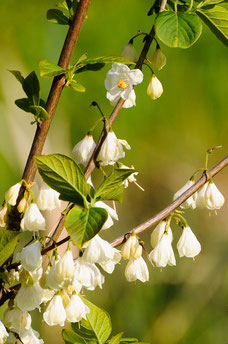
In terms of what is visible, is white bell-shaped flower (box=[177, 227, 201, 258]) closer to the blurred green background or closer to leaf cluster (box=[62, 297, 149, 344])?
leaf cluster (box=[62, 297, 149, 344])

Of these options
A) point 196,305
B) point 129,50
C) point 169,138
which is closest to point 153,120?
point 169,138

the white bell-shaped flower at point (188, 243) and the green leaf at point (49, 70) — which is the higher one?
the green leaf at point (49, 70)

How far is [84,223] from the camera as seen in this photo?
36cm

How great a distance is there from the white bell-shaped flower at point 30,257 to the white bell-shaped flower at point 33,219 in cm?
1

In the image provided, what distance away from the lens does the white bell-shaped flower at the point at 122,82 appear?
0.43 meters

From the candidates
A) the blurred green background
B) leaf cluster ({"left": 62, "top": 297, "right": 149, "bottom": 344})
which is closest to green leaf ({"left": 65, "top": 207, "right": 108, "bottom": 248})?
leaf cluster ({"left": 62, "top": 297, "right": 149, "bottom": 344})

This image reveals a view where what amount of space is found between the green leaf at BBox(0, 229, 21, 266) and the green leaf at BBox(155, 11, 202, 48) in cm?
15

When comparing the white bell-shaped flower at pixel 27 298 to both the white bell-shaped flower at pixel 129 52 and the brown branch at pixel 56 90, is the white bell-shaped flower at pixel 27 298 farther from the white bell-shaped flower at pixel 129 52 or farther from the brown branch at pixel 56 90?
the white bell-shaped flower at pixel 129 52

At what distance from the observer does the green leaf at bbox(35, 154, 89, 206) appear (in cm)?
36

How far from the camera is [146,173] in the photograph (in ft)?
4.49

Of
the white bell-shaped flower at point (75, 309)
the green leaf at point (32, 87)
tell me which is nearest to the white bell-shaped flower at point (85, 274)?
the white bell-shaped flower at point (75, 309)

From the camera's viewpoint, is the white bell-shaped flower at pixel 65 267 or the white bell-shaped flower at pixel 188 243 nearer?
the white bell-shaped flower at pixel 65 267

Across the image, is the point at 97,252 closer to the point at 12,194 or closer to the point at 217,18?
the point at 12,194

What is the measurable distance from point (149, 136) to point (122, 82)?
0.97m
